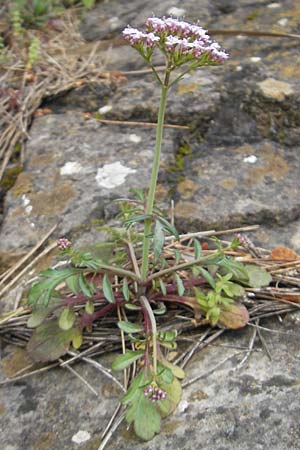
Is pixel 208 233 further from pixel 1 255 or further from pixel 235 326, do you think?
pixel 1 255

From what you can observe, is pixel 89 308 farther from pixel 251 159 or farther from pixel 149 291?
pixel 251 159

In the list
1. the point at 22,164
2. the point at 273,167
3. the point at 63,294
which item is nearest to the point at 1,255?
the point at 63,294

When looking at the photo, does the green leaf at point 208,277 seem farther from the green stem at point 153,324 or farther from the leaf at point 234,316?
the green stem at point 153,324

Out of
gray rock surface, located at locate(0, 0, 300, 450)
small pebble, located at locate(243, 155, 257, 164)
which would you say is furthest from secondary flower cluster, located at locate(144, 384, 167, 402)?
small pebble, located at locate(243, 155, 257, 164)

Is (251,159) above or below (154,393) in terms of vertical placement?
below

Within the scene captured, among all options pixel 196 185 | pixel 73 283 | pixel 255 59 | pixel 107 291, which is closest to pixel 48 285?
pixel 73 283

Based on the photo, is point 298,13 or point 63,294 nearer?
point 63,294

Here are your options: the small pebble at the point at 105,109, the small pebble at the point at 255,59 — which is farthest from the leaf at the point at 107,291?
the small pebble at the point at 255,59
